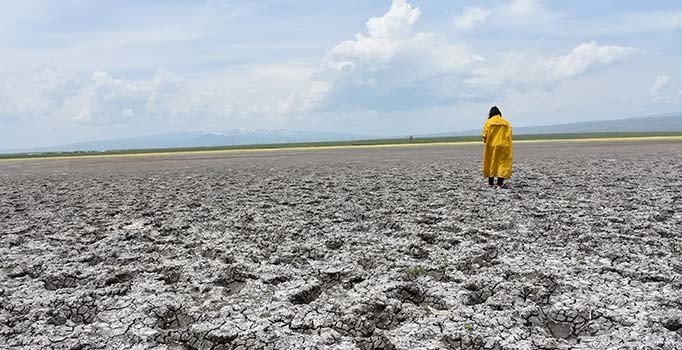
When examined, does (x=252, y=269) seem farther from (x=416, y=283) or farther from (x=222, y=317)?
(x=416, y=283)

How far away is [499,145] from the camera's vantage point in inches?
495

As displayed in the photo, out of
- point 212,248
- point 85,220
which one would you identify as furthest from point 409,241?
point 85,220

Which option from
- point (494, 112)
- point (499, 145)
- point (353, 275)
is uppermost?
point (494, 112)

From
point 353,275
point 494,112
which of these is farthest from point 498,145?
point 353,275

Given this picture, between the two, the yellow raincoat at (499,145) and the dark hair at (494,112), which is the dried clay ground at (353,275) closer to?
the yellow raincoat at (499,145)

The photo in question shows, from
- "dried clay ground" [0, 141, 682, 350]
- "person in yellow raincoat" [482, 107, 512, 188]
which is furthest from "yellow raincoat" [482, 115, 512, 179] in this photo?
"dried clay ground" [0, 141, 682, 350]

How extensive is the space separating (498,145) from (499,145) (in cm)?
3

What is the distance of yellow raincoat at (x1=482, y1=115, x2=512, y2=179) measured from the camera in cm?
1261

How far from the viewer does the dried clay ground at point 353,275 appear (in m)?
4.04

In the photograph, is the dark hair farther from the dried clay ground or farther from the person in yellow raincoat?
the dried clay ground

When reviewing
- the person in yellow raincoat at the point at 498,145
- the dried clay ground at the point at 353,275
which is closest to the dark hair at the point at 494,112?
the person in yellow raincoat at the point at 498,145

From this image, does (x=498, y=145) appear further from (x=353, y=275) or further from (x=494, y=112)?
(x=353, y=275)

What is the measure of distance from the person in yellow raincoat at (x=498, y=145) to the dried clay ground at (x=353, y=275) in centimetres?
162

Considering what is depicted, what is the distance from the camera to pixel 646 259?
5816mm
